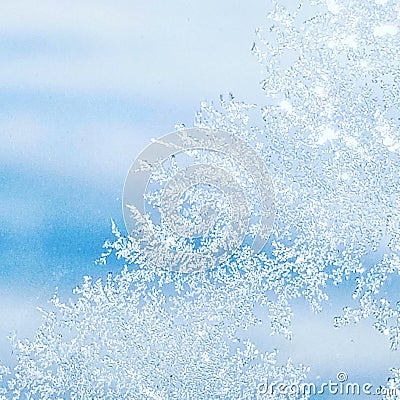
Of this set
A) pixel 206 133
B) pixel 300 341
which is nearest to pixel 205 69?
pixel 206 133

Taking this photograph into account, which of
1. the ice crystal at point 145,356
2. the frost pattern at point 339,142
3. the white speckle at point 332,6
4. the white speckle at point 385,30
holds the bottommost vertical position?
the ice crystal at point 145,356

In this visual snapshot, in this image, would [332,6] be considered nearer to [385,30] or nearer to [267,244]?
[385,30]

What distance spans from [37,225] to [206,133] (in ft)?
0.68

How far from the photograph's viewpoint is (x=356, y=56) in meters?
0.71

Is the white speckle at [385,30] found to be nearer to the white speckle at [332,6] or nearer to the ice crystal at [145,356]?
the white speckle at [332,6]

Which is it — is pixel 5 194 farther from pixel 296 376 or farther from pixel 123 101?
pixel 296 376

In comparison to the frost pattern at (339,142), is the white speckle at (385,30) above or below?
above

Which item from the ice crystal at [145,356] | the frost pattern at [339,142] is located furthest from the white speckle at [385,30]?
the ice crystal at [145,356]

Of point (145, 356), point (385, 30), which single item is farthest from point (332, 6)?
point (145, 356)

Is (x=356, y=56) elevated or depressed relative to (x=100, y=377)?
elevated

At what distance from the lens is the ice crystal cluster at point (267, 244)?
27.0 inches

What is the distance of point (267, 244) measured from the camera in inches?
27.5

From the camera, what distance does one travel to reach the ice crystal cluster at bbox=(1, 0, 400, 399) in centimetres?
69

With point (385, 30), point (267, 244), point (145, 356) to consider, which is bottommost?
point (145, 356)
